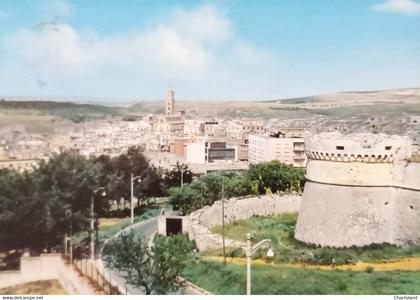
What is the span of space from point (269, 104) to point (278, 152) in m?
1.57

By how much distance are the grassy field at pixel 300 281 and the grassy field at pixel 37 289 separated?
1244mm

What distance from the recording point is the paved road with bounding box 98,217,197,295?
6262 millimetres

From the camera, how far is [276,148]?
348 inches

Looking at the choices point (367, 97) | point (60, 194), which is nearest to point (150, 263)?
point (60, 194)

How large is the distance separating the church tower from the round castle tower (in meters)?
1.97

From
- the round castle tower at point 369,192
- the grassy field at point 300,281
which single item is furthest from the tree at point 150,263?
the round castle tower at point 369,192

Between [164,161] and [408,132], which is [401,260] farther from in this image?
[164,161]

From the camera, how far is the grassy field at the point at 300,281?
621cm

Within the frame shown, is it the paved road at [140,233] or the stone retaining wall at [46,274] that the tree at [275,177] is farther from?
the stone retaining wall at [46,274]

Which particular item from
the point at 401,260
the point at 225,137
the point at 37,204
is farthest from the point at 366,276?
the point at 37,204

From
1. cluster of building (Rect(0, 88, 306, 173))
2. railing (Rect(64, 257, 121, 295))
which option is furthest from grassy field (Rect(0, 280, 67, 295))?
cluster of building (Rect(0, 88, 306, 173))

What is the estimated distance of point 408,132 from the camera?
26.6ft

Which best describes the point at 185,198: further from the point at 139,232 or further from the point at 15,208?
the point at 15,208

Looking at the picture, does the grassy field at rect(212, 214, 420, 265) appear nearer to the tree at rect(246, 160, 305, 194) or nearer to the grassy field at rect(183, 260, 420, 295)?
the grassy field at rect(183, 260, 420, 295)
